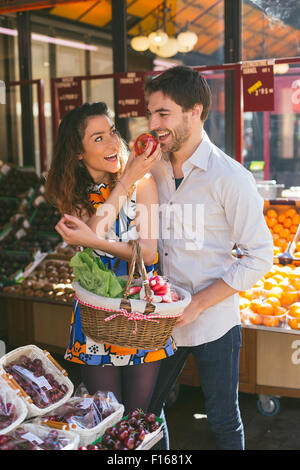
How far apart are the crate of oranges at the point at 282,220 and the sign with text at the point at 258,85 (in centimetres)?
81

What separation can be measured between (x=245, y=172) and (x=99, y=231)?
0.62m

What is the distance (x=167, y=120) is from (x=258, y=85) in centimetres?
272

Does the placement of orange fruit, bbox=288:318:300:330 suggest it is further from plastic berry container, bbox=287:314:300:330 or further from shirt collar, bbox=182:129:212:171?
shirt collar, bbox=182:129:212:171

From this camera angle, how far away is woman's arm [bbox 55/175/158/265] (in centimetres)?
196

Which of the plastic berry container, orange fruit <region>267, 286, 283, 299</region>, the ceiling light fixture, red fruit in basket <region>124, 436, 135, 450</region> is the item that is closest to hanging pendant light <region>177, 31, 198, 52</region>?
the ceiling light fixture

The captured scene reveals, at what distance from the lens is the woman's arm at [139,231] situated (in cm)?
196

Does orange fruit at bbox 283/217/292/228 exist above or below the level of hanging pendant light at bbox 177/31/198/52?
below

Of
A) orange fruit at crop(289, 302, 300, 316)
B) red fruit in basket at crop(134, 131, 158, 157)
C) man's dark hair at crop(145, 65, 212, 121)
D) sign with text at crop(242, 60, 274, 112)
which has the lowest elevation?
orange fruit at crop(289, 302, 300, 316)

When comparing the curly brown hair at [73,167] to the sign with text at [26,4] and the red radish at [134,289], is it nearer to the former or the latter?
the red radish at [134,289]

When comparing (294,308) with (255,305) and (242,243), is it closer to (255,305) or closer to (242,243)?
(255,305)

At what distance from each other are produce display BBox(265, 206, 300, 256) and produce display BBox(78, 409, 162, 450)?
2855mm

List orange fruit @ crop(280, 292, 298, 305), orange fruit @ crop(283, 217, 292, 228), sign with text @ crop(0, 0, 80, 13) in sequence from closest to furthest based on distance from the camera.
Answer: orange fruit @ crop(280, 292, 298, 305), orange fruit @ crop(283, 217, 292, 228), sign with text @ crop(0, 0, 80, 13)
